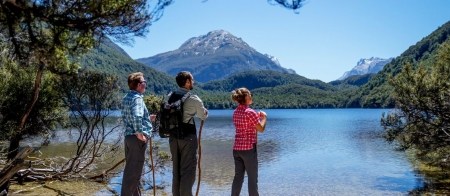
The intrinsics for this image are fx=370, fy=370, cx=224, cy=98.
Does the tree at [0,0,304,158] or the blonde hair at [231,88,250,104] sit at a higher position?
the tree at [0,0,304,158]

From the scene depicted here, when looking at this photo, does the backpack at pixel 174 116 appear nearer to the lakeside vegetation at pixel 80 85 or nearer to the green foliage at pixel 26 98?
the lakeside vegetation at pixel 80 85

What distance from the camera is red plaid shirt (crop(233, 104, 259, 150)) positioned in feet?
19.8

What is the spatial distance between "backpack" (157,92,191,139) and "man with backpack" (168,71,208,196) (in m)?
0.02

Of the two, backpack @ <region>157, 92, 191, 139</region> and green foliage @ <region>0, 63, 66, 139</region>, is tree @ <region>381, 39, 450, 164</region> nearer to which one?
backpack @ <region>157, 92, 191, 139</region>

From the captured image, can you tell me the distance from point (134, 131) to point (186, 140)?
78cm

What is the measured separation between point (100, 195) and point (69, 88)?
366 centimetres

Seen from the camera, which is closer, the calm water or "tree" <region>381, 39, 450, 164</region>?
"tree" <region>381, 39, 450, 164</region>

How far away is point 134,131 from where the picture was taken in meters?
5.38

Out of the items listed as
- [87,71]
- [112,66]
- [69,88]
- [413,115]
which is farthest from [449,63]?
[112,66]

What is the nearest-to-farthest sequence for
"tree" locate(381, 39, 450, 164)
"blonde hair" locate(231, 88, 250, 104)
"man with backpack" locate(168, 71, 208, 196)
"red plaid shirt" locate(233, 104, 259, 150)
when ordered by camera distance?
1. "man with backpack" locate(168, 71, 208, 196)
2. "red plaid shirt" locate(233, 104, 259, 150)
3. "blonde hair" locate(231, 88, 250, 104)
4. "tree" locate(381, 39, 450, 164)


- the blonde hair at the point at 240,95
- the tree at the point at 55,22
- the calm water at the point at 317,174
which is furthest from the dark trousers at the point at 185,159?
the calm water at the point at 317,174

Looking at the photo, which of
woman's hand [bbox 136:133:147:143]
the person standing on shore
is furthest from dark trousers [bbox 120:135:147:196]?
woman's hand [bbox 136:133:147:143]

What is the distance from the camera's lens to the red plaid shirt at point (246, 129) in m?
6.04

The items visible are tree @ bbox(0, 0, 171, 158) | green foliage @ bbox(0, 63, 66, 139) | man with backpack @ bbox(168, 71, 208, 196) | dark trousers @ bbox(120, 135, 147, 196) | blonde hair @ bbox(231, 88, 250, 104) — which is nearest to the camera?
tree @ bbox(0, 0, 171, 158)
